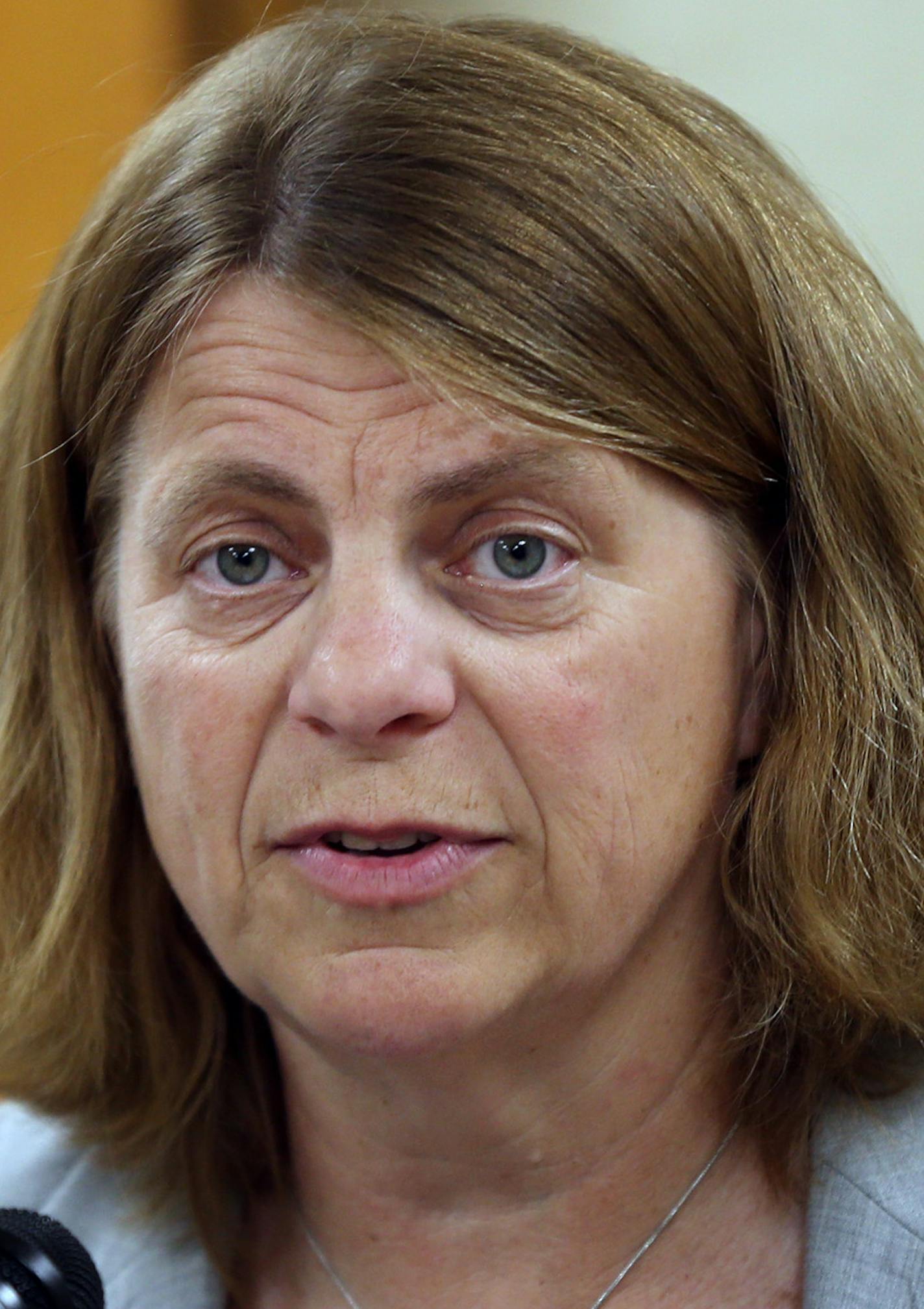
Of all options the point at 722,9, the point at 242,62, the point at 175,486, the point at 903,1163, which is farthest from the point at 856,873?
the point at 722,9

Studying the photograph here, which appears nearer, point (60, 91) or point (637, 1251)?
point (637, 1251)

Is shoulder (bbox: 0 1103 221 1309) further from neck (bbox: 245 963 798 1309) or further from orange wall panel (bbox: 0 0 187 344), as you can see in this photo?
orange wall panel (bbox: 0 0 187 344)

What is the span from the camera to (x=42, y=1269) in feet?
3.35

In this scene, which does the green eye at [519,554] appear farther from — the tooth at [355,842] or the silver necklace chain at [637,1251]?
the silver necklace chain at [637,1251]

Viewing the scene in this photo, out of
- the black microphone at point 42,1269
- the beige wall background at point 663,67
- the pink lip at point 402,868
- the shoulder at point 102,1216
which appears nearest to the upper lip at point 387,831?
the pink lip at point 402,868

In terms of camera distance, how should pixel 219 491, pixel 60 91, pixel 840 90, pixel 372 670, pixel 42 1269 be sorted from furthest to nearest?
pixel 60 91
pixel 840 90
pixel 219 491
pixel 372 670
pixel 42 1269

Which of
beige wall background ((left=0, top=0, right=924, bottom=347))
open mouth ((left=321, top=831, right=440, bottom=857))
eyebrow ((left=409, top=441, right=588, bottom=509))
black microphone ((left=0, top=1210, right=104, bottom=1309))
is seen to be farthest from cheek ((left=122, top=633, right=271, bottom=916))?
beige wall background ((left=0, top=0, right=924, bottom=347))

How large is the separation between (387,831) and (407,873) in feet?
0.12

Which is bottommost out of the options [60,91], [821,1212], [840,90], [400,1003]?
[821,1212]

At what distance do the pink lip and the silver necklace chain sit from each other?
0.40m

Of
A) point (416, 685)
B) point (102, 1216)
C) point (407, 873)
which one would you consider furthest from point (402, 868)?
point (102, 1216)

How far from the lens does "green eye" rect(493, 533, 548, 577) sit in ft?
4.12

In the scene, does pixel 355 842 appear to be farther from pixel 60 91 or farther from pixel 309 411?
pixel 60 91

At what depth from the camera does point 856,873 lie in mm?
1356
